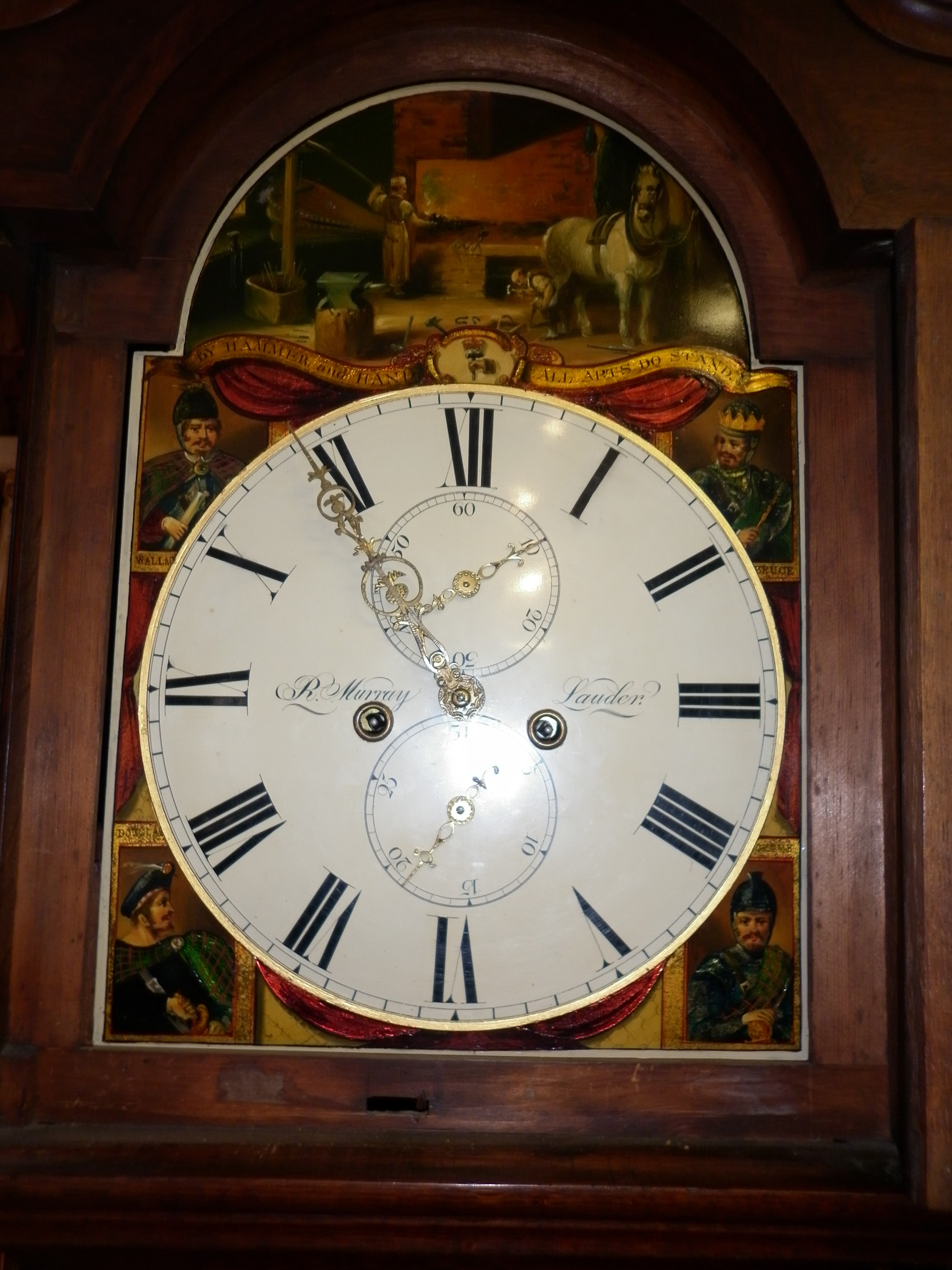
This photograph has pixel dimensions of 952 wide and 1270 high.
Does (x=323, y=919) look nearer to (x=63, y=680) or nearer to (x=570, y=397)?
(x=63, y=680)

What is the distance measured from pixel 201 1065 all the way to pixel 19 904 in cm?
38

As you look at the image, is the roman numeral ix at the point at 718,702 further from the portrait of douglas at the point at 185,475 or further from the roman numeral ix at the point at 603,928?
→ the portrait of douglas at the point at 185,475

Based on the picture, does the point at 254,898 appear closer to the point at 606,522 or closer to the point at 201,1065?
the point at 201,1065

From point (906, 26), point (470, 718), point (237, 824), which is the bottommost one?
point (237, 824)

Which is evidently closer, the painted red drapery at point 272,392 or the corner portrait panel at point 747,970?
the corner portrait panel at point 747,970

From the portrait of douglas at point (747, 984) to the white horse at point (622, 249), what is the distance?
981 mm

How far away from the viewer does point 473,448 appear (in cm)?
209

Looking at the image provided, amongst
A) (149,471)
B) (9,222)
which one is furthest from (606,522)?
(9,222)

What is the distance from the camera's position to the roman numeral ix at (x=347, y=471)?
2076 millimetres

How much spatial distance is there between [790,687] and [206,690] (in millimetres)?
941

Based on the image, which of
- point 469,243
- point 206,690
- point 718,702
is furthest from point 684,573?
point 206,690

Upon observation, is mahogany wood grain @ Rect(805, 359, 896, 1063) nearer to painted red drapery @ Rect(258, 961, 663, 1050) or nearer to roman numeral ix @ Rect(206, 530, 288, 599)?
painted red drapery @ Rect(258, 961, 663, 1050)

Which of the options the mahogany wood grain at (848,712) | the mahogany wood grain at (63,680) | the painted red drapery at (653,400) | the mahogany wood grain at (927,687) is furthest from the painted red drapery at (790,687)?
the mahogany wood grain at (63,680)

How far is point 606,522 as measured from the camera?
206cm
